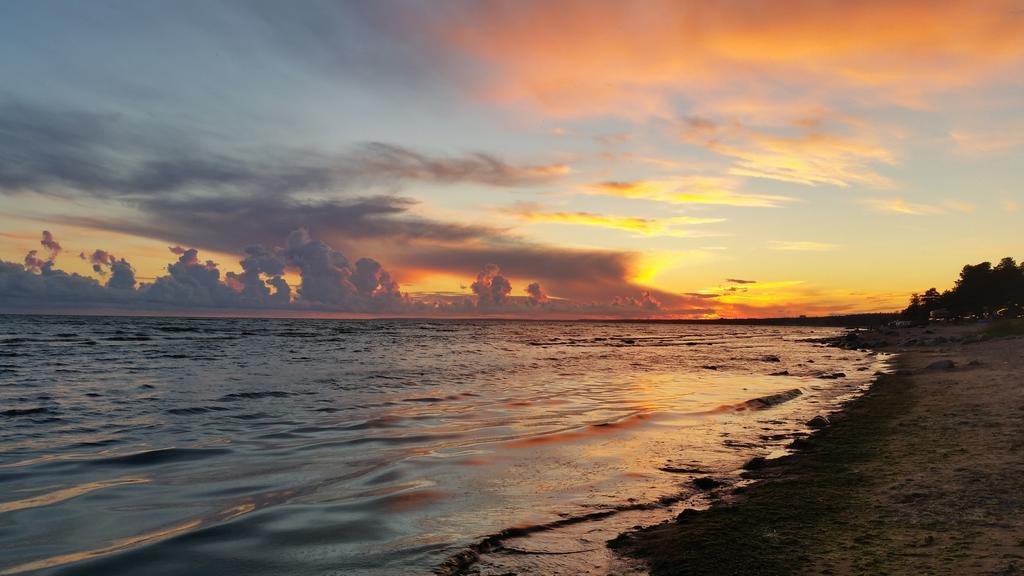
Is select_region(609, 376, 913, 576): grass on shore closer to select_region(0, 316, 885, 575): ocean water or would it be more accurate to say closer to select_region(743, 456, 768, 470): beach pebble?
select_region(743, 456, 768, 470): beach pebble

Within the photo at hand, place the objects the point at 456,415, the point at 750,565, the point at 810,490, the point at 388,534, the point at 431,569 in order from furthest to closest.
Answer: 1. the point at 456,415
2. the point at 810,490
3. the point at 388,534
4. the point at 431,569
5. the point at 750,565

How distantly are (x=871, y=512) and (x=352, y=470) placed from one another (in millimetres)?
8463

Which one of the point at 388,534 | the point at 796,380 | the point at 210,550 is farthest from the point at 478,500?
the point at 796,380

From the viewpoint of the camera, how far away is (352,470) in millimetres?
11133

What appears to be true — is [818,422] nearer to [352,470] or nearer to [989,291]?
[352,470]

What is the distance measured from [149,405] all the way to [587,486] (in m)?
16.8

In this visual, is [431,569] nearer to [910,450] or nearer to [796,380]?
[910,450]

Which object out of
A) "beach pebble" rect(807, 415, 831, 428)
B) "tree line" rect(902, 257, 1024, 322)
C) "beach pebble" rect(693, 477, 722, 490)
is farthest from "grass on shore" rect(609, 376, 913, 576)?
"tree line" rect(902, 257, 1024, 322)

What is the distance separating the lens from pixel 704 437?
14.2 metres

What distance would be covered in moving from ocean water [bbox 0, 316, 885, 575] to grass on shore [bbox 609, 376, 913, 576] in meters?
0.65

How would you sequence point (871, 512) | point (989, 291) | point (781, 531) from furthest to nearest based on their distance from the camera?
point (989, 291), point (871, 512), point (781, 531)

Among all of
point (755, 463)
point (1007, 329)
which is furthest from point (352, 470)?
point (1007, 329)

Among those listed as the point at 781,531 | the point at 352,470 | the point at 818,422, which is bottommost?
the point at 352,470

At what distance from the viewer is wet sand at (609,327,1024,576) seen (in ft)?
18.8
